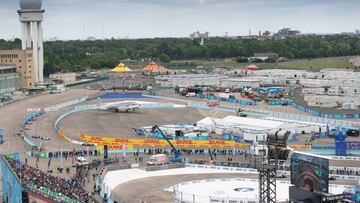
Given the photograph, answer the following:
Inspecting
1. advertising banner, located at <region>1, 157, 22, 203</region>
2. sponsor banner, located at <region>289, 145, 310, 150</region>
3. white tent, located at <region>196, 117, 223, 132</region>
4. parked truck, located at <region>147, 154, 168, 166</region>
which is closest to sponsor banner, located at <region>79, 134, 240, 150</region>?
sponsor banner, located at <region>289, 145, 310, 150</region>

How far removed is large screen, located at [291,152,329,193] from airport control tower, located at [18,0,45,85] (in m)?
92.0

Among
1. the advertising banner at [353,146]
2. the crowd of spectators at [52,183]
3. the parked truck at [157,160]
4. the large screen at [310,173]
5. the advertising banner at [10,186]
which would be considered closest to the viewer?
the large screen at [310,173]

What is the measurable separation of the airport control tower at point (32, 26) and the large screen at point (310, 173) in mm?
92031

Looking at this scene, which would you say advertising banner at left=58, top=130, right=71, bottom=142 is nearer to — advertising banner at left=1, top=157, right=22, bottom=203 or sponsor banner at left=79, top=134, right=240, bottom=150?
sponsor banner at left=79, top=134, right=240, bottom=150

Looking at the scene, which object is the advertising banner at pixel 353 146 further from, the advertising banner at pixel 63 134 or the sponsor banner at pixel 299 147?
the advertising banner at pixel 63 134

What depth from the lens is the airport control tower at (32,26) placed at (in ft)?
382

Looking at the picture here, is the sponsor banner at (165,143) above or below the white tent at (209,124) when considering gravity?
below

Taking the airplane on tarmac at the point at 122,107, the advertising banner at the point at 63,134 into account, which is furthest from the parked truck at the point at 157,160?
the airplane on tarmac at the point at 122,107

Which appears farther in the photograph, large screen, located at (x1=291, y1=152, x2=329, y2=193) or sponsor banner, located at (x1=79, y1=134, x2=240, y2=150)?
sponsor banner, located at (x1=79, y1=134, x2=240, y2=150)

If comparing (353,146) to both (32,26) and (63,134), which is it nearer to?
(63,134)

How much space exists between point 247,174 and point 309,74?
310 feet

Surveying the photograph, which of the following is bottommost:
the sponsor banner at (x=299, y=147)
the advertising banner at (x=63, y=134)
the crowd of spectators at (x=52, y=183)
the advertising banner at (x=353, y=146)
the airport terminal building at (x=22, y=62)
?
the advertising banner at (x=63, y=134)

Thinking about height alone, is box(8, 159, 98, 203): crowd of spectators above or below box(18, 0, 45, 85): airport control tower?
below

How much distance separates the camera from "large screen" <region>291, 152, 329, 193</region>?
1133 inches
